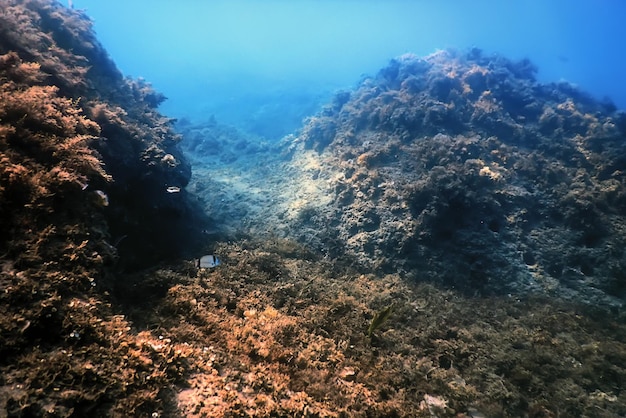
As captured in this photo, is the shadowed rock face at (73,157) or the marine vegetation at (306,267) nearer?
the marine vegetation at (306,267)

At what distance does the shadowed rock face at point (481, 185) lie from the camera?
10.0 m

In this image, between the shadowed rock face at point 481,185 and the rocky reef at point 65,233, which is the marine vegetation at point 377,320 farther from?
the rocky reef at point 65,233

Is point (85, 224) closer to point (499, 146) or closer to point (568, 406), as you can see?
point (568, 406)

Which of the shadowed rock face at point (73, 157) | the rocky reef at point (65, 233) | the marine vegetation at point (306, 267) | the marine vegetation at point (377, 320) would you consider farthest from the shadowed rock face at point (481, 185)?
the rocky reef at point (65, 233)

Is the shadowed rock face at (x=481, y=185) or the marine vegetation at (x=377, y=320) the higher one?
the shadowed rock face at (x=481, y=185)

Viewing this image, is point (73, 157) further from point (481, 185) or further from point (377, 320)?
point (481, 185)

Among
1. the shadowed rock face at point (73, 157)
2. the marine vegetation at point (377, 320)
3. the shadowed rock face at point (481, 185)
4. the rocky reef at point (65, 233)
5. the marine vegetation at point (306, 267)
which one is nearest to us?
the rocky reef at point (65, 233)

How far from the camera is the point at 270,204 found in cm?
1536

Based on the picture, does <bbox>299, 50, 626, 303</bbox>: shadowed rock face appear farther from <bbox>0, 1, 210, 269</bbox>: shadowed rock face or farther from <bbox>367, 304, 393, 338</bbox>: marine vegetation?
<bbox>0, 1, 210, 269</bbox>: shadowed rock face

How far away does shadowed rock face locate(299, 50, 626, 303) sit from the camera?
32.9 ft

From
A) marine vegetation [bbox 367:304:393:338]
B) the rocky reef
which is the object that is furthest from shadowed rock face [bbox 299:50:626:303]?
the rocky reef

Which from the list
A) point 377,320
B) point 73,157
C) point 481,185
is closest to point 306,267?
point 377,320

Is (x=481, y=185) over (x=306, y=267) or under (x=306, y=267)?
over

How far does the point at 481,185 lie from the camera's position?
39.8 ft
